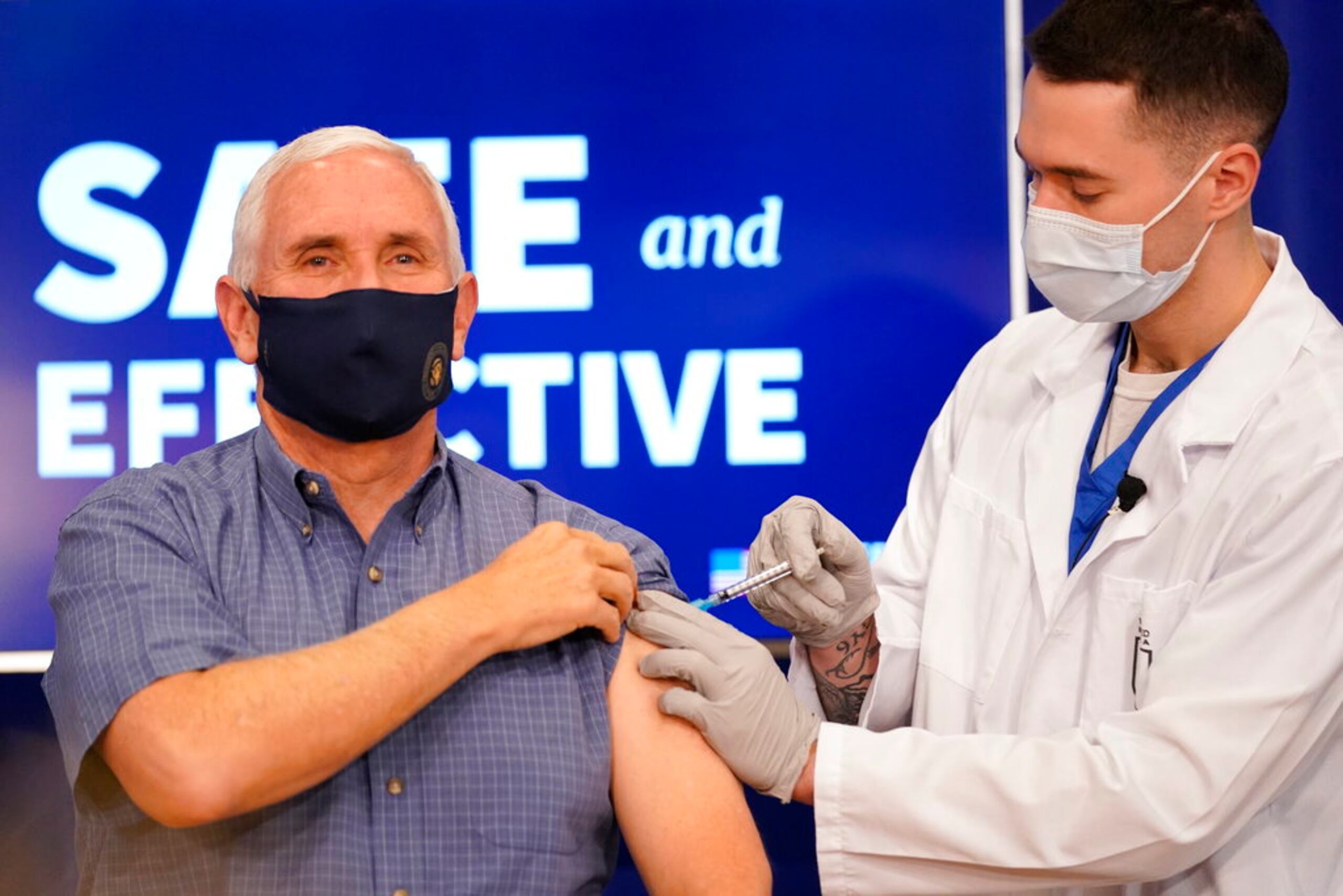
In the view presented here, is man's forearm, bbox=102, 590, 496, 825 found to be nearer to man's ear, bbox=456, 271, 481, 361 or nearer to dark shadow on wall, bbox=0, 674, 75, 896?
man's ear, bbox=456, 271, 481, 361

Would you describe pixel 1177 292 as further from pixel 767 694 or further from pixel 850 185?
pixel 850 185

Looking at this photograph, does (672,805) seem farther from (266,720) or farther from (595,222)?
(595,222)

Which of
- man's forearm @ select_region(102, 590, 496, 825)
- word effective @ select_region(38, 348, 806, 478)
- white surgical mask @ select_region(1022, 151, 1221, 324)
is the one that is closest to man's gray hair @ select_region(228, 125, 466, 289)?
man's forearm @ select_region(102, 590, 496, 825)

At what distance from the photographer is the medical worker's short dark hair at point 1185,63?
189 cm

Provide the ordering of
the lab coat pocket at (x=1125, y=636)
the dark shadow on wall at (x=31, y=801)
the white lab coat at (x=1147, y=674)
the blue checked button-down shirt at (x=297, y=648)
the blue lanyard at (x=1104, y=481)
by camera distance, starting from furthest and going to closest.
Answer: the dark shadow on wall at (x=31, y=801), the blue lanyard at (x=1104, y=481), the lab coat pocket at (x=1125, y=636), the white lab coat at (x=1147, y=674), the blue checked button-down shirt at (x=297, y=648)

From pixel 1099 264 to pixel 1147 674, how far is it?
0.55 metres

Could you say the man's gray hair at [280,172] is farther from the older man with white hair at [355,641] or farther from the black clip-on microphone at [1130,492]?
the black clip-on microphone at [1130,492]

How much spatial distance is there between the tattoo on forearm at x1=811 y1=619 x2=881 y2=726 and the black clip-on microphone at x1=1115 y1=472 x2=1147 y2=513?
447mm

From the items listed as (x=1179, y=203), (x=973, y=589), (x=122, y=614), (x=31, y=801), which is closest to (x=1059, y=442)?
(x=973, y=589)

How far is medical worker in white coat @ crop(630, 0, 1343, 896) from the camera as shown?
5.74ft

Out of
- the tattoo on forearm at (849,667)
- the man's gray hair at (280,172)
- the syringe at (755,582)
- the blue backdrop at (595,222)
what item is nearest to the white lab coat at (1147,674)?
the tattoo on forearm at (849,667)

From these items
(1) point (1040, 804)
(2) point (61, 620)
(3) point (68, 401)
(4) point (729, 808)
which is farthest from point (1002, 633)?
(3) point (68, 401)

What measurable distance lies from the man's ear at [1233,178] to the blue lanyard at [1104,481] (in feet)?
0.66

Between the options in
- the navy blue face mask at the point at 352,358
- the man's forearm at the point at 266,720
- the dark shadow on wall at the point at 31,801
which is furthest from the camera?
the dark shadow on wall at the point at 31,801
